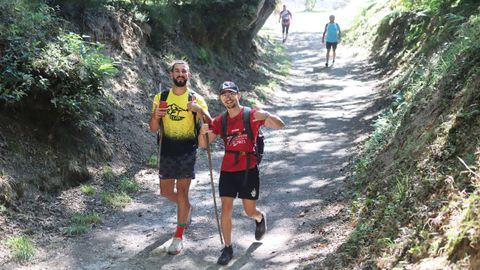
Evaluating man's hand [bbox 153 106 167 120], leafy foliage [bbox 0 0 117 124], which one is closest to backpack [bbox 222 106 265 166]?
man's hand [bbox 153 106 167 120]

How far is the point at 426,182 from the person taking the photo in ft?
17.0

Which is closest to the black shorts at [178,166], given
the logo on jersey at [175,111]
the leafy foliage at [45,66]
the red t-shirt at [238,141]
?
the logo on jersey at [175,111]

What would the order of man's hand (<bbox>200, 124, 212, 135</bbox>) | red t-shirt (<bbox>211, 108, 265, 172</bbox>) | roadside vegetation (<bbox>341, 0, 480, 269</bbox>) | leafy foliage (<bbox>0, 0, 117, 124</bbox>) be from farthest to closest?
leafy foliage (<bbox>0, 0, 117, 124</bbox>) → man's hand (<bbox>200, 124, 212, 135</bbox>) → red t-shirt (<bbox>211, 108, 265, 172</bbox>) → roadside vegetation (<bbox>341, 0, 480, 269</bbox>)

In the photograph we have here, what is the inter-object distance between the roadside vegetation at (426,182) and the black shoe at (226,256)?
1436mm

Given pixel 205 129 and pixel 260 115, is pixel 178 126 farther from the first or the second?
pixel 260 115

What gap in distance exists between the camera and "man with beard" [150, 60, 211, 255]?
6430 mm

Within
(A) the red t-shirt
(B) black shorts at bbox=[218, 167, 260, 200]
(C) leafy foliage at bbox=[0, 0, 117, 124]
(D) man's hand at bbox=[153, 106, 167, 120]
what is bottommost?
(B) black shorts at bbox=[218, 167, 260, 200]

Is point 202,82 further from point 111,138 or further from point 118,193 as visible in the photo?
point 118,193

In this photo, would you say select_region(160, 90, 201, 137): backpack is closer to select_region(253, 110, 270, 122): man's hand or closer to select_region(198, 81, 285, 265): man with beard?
select_region(198, 81, 285, 265): man with beard

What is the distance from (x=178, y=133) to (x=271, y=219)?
90.1 inches

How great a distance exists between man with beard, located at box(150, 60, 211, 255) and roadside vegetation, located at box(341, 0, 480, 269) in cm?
222

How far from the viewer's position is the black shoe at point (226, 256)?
6156mm

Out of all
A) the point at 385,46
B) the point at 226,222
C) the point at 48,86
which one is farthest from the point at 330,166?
the point at 385,46

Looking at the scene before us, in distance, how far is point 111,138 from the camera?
973 cm
